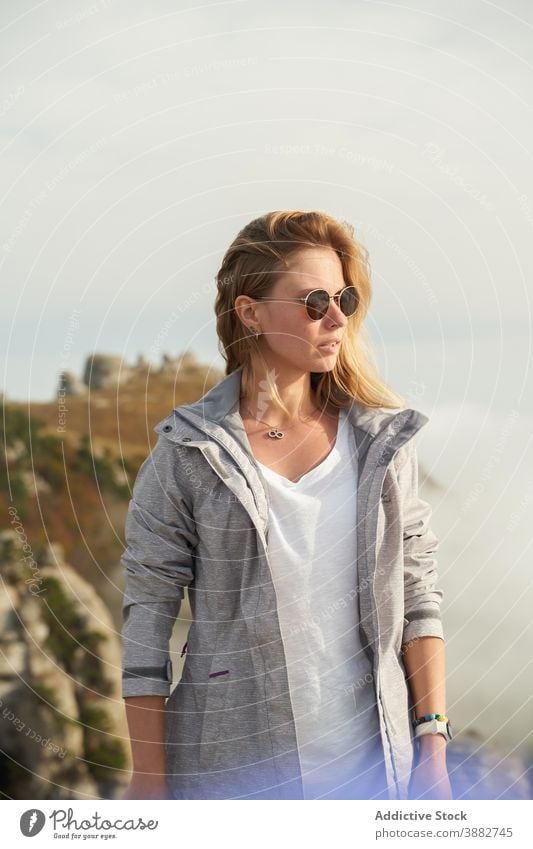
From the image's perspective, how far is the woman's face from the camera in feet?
7.66

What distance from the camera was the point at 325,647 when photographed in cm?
222

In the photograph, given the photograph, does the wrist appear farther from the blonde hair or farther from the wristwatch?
the blonde hair

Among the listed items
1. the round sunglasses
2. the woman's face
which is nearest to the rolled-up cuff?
the woman's face

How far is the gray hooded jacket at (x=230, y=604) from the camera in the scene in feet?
7.30

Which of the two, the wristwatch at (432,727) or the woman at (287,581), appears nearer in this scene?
the woman at (287,581)

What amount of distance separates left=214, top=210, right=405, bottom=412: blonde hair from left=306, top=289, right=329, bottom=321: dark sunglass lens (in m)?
0.10

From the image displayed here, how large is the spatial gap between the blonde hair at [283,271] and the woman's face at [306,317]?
0.09ft

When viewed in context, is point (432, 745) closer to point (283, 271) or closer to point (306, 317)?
point (306, 317)

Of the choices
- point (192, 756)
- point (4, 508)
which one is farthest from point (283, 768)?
point (4, 508)
